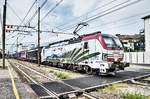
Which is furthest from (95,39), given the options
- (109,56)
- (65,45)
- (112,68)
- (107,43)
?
(65,45)

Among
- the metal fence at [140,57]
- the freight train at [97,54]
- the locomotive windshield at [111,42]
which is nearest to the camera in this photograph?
the freight train at [97,54]

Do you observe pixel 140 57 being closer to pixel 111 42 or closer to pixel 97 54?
pixel 111 42

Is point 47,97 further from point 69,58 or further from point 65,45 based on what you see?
point 65,45

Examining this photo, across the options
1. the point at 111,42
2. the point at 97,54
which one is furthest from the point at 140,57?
the point at 97,54

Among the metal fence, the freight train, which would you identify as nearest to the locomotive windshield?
the freight train

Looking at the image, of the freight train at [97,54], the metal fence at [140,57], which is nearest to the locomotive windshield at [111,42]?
the freight train at [97,54]

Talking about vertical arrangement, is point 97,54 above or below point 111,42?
below

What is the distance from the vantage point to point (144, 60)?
84.4 ft

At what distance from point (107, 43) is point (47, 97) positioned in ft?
20.0

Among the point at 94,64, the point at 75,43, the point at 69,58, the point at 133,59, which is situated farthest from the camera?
the point at 133,59

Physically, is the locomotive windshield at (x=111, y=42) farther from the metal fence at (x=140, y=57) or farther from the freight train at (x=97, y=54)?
the metal fence at (x=140, y=57)

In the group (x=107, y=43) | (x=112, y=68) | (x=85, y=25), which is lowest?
(x=112, y=68)

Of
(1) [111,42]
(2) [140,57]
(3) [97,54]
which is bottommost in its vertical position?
(2) [140,57]

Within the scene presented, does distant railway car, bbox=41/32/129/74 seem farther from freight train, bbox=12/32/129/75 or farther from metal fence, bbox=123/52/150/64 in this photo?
metal fence, bbox=123/52/150/64
